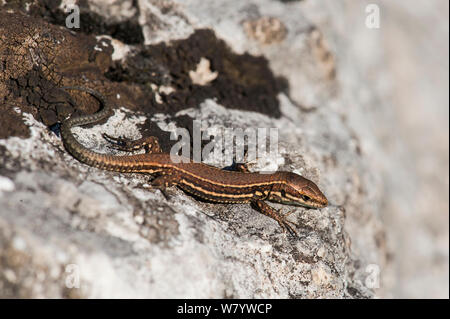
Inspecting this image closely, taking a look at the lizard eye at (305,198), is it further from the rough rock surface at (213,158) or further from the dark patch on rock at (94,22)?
the dark patch on rock at (94,22)

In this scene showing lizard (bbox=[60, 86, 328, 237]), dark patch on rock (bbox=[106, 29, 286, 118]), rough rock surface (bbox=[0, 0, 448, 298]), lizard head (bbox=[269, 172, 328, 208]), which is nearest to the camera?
rough rock surface (bbox=[0, 0, 448, 298])

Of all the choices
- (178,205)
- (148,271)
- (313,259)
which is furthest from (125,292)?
(313,259)

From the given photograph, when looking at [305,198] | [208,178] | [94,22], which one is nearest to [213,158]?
[208,178]

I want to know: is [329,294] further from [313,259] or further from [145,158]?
[145,158]

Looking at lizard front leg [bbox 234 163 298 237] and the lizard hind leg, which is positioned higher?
the lizard hind leg

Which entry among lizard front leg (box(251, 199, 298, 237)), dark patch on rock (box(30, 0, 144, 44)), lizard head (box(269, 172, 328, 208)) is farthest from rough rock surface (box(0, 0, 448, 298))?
lizard head (box(269, 172, 328, 208))

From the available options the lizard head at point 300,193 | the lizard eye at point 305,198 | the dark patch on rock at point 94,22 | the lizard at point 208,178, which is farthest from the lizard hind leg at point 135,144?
the lizard eye at point 305,198

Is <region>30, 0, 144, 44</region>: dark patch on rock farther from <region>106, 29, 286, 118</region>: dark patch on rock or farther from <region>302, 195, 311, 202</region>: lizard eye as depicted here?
<region>302, 195, 311, 202</region>: lizard eye
